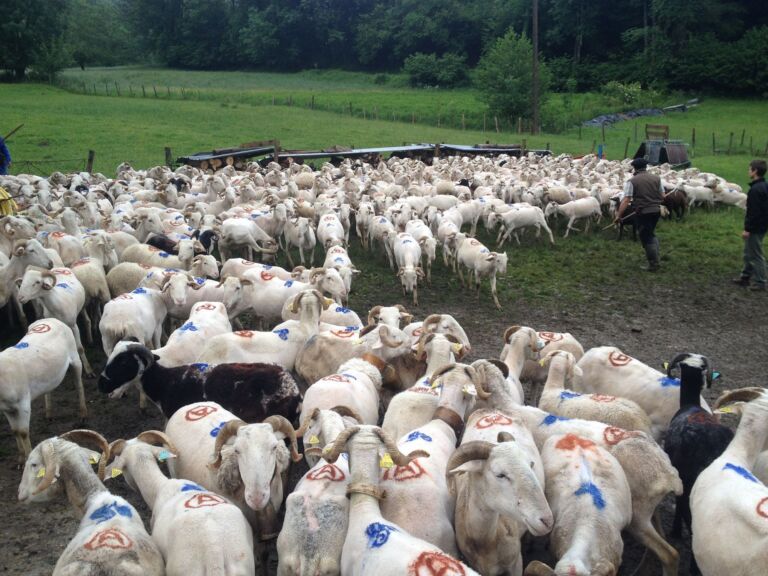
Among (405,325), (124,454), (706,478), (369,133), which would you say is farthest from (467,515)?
(369,133)

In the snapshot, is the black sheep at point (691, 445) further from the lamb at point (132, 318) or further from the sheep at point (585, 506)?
the lamb at point (132, 318)

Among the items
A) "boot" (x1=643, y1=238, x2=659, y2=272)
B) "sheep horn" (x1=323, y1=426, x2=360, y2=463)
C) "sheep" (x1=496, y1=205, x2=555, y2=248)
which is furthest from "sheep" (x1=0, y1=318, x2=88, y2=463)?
"boot" (x1=643, y1=238, x2=659, y2=272)

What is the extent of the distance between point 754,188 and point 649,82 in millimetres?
59513

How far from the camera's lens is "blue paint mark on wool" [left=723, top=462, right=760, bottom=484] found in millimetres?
4312

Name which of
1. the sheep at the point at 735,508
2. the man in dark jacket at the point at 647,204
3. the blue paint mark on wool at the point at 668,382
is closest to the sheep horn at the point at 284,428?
the sheep at the point at 735,508

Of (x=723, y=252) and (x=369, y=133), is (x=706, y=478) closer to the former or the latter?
(x=723, y=252)

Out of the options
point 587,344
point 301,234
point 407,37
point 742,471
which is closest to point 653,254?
point 587,344

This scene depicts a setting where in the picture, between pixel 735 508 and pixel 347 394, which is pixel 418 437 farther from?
pixel 735 508

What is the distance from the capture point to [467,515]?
168 inches

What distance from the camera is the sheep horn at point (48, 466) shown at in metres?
4.45

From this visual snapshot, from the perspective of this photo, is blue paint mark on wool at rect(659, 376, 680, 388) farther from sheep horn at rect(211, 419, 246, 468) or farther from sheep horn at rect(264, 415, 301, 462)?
sheep horn at rect(211, 419, 246, 468)

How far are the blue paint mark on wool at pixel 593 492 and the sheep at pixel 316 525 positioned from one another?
Result: 168 centimetres

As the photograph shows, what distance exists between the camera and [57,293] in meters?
8.46

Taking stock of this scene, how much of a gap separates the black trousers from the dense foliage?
5413cm
